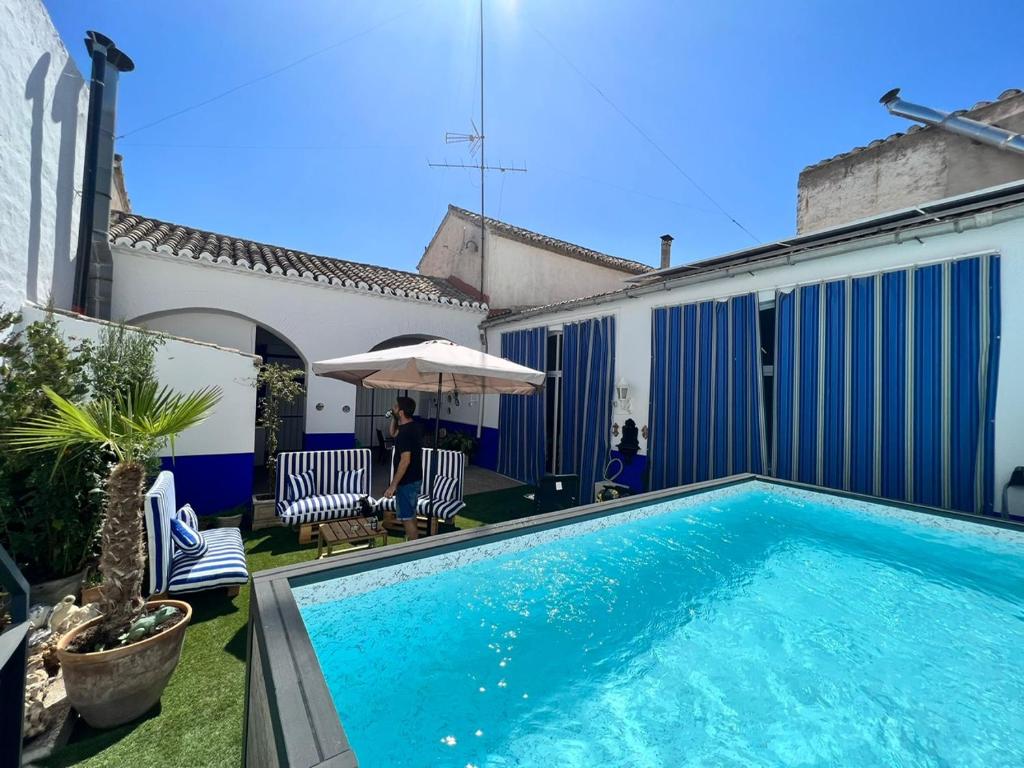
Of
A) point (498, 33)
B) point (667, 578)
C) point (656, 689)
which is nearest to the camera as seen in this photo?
point (656, 689)

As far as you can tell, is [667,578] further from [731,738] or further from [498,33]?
[498,33]

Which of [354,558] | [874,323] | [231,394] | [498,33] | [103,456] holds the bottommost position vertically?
[354,558]

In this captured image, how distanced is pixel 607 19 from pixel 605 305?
5.47 metres

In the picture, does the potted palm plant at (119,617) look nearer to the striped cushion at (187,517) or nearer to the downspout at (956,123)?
the striped cushion at (187,517)

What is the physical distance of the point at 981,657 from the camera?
143 inches

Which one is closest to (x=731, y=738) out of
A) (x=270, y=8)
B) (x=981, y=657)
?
(x=981, y=657)

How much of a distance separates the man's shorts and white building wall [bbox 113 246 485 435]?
210 inches

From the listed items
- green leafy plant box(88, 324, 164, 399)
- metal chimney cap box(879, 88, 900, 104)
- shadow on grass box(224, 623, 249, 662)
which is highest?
metal chimney cap box(879, 88, 900, 104)

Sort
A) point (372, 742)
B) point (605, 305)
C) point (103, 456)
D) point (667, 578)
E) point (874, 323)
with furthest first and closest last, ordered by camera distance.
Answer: point (605, 305) < point (874, 323) < point (667, 578) < point (103, 456) < point (372, 742)

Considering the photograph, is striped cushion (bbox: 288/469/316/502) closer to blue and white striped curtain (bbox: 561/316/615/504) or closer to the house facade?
blue and white striped curtain (bbox: 561/316/615/504)

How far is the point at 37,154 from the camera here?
539 cm

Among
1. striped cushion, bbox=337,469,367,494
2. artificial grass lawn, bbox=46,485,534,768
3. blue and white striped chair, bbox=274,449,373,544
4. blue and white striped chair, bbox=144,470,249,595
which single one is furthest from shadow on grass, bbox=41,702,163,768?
striped cushion, bbox=337,469,367,494

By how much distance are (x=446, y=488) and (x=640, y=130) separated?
9442mm

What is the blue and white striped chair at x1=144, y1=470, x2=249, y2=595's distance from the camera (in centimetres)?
390
